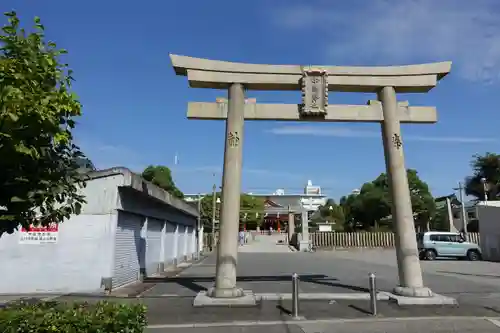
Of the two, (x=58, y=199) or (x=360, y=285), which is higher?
(x=58, y=199)

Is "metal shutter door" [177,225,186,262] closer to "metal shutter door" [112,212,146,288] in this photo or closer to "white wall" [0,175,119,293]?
"metal shutter door" [112,212,146,288]

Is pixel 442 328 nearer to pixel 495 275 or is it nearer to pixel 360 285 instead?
pixel 360 285

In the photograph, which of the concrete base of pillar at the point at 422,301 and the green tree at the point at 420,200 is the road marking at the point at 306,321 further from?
the green tree at the point at 420,200

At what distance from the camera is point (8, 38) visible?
4.57m

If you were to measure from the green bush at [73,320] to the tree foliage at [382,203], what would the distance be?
47886 millimetres

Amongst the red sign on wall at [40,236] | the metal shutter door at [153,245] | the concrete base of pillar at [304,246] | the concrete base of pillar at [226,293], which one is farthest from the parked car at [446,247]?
the red sign on wall at [40,236]

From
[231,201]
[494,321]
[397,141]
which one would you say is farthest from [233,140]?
[494,321]

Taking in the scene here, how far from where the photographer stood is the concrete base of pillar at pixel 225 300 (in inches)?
410

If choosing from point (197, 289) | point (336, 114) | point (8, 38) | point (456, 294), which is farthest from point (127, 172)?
point (456, 294)

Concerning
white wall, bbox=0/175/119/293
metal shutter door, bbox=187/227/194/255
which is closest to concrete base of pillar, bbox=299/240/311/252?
metal shutter door, bbox=187/227/194/255

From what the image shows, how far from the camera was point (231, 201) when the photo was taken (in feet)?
37.1

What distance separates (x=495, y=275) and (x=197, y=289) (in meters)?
13.8

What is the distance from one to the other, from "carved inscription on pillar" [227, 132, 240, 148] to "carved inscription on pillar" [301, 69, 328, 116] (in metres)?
2.06

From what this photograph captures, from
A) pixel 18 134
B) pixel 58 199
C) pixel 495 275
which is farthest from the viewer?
pixel 495 275
